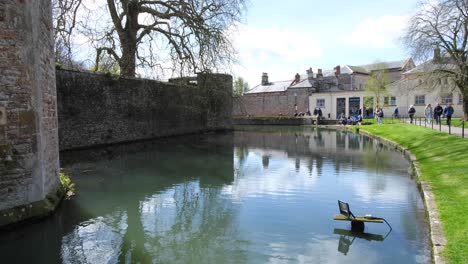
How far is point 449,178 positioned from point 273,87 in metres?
46.8

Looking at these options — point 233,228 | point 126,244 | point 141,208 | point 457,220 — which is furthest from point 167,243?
point 457,220

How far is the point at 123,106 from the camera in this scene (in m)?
19.9

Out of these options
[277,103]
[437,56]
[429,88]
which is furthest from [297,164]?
[277,103]

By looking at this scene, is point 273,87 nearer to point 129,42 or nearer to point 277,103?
point 277,103

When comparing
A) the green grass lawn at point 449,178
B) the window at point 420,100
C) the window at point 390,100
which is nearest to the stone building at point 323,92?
the window at point 390,100

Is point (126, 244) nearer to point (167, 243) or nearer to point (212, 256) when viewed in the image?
point (167, 243)

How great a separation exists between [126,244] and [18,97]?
284cm

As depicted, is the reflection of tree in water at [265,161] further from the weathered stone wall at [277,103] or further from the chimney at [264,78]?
the chimney at [264,78]

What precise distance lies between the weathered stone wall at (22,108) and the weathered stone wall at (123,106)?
31.2 feet

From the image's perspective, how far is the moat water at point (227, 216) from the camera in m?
5.44

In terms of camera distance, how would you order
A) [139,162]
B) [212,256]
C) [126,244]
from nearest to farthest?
[212,256], [126,244], [139,162]

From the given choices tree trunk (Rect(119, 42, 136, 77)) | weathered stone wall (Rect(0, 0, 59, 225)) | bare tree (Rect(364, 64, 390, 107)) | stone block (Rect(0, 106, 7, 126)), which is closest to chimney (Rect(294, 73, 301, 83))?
bare tree (Rect(364, 64, 390, 107))

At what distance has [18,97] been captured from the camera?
612 centimetres

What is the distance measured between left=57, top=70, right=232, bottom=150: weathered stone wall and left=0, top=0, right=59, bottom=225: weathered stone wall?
9.50 m
